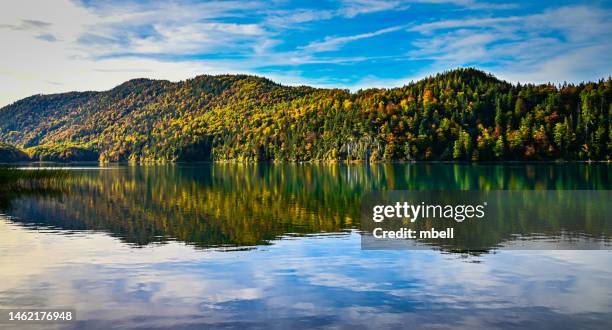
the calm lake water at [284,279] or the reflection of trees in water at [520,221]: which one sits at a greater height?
the reflection of trees in water at [520,221]

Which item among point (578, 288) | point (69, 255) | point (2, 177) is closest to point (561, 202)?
point (578, 288)

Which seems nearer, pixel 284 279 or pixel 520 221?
pixel 284 279

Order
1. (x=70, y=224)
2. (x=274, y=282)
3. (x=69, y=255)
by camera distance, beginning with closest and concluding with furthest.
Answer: (x=274, y=282) → (x=69, y=255) → (x=70, y=224)

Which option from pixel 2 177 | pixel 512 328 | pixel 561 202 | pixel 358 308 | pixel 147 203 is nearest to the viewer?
pixel 512 328

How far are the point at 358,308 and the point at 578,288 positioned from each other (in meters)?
8.55

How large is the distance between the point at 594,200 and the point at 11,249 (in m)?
47.0

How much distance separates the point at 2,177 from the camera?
68062 millimetres

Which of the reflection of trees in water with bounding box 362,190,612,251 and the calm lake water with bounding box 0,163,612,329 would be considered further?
the reflection of trees in water with bounding box 362,190,612,251

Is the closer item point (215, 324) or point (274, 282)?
point (215, 324)

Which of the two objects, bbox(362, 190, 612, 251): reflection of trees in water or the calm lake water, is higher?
bbox(362, 190, 612, 251): reflection of trees in water

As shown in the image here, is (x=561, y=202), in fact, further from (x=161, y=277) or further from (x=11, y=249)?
(x=11, y=249)

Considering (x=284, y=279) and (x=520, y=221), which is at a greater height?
(x=520, y=221)

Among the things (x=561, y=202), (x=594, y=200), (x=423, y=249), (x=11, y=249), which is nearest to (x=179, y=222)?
(x=11, y=249)

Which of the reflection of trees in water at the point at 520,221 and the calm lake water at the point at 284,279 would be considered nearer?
the calm lake water at the point at 284,279
